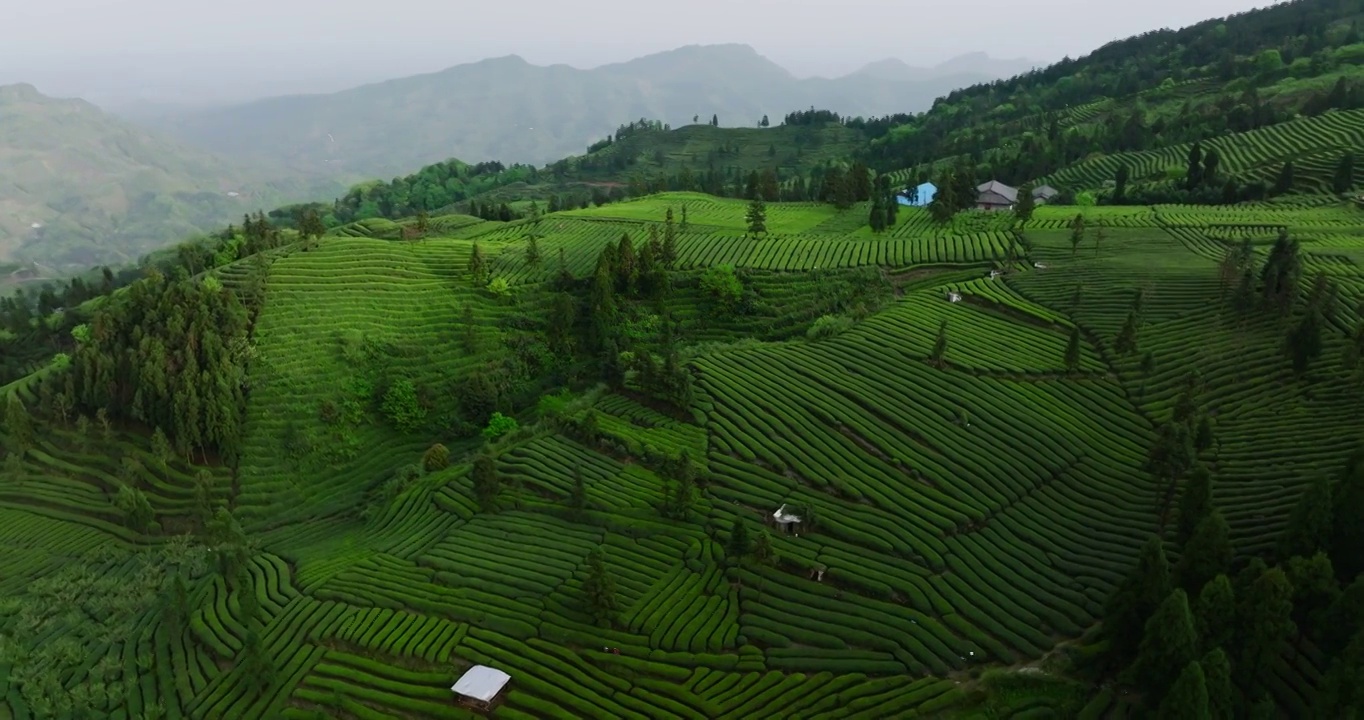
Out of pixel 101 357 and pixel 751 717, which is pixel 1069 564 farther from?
pixel 101 357

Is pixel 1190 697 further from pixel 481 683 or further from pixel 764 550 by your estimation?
pixel 481 683

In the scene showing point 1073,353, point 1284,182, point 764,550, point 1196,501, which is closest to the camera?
point 1196,501

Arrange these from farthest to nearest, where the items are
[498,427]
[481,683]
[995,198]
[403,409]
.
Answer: [995,198]
[403,409]
[498,427]
[481,683]

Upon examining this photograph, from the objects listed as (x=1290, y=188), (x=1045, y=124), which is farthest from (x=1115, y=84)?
(x=1290, y=188)

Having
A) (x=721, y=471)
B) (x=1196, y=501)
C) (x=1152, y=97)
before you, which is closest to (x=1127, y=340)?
A: (x=1196, y=501)

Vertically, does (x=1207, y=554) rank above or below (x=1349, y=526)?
below

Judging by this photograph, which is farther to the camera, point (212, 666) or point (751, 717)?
point (212, 666)

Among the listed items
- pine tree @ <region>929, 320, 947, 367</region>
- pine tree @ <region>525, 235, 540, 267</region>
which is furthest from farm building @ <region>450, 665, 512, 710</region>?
pine tree @ <region>525, 235, 540, 267</region>
